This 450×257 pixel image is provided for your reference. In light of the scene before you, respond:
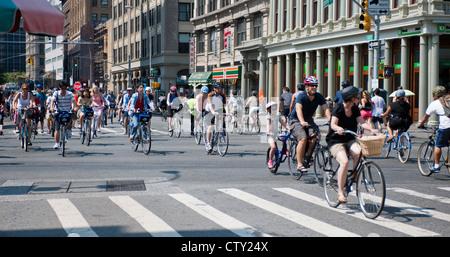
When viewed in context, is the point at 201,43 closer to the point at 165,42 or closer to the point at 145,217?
the point at 165,42

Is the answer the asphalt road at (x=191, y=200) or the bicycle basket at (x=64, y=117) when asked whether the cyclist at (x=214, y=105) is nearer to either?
the asphalt road at (x=191, y=200)

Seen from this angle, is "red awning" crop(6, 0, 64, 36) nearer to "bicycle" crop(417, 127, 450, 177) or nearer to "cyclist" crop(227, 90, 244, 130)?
"bicycle" crop(417, 127, 450, 177)

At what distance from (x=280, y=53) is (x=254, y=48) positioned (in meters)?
3.48

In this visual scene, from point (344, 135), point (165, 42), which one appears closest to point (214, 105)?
point (344, 135)

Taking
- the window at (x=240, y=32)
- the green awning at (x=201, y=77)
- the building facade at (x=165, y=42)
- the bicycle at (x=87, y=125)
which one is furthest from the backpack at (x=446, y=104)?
the building facade at (x=165, y=42)

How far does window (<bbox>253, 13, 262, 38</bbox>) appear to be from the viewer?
5184 centimetres

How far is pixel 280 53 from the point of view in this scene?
47938mm

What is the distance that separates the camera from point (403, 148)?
15.9 metres

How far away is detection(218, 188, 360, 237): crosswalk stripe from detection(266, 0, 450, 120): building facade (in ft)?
61.7

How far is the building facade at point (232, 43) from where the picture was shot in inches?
2025

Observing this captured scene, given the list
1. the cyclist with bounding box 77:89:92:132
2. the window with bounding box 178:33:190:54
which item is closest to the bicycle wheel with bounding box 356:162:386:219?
the cyclist with bounding box 77:89:92:132

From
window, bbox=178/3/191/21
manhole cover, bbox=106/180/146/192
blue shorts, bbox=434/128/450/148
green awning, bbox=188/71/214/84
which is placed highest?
window, bbox=178/3/191/21

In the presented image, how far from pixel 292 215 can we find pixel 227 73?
48740 mm
